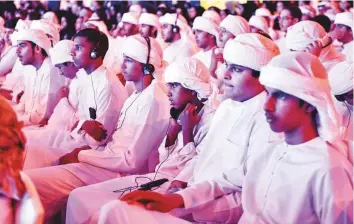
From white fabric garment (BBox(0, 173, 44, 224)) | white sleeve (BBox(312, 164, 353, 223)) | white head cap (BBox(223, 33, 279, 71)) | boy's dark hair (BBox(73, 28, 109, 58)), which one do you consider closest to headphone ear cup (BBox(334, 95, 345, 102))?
white head cap (BBox(223, 33, 279, 71))

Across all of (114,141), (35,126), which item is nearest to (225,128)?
(114,141)

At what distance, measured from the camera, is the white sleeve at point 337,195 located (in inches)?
101

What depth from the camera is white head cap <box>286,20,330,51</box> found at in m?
6.09

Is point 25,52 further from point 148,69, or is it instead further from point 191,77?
point 191,77

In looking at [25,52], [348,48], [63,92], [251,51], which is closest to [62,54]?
[63,92]

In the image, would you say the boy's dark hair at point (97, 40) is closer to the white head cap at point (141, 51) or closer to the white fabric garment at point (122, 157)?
the white head cap at point (141, 51)

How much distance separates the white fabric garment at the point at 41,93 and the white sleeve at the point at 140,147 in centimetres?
176

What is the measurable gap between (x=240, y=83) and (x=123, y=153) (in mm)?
1274

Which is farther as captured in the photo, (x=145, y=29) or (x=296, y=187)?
(x=145, y=29)

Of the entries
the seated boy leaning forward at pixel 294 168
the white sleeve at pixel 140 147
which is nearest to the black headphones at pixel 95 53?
the white sleeve at pixel 140 147

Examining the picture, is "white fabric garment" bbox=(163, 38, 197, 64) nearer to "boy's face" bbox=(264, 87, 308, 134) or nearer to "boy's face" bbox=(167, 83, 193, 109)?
"boy's face" bbox=(167, 83, 193, 109)

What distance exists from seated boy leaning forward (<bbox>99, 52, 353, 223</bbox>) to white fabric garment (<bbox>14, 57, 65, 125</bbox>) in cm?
329

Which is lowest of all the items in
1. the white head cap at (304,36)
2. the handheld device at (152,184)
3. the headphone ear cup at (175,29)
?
the handheld device at (152,184)

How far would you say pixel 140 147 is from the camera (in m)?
4.26
